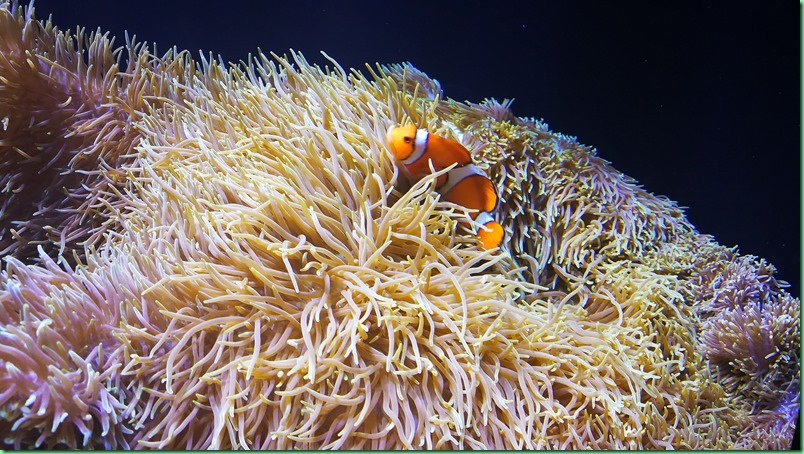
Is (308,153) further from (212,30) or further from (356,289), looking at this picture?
(212,30)

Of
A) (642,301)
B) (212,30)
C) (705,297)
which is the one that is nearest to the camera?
(642,301)

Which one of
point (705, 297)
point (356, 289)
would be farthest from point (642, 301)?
point (356, 289)

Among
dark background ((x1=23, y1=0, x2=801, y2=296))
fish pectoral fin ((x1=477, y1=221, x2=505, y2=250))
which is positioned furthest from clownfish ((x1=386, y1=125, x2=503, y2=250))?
dark background ((x1=23, y1=0, x2=801, y2=296))

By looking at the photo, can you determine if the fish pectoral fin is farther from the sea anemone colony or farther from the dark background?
the dark background

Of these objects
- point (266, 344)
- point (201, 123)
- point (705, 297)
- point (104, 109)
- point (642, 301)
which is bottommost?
point (266, 344)

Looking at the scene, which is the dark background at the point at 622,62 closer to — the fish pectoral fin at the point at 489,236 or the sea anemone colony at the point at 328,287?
the sea anemone colony at the point at 328,287

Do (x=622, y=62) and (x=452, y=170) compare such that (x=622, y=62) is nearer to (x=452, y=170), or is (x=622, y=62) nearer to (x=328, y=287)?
(x=452, y=170)

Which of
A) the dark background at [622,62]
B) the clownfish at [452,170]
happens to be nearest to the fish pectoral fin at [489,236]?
the clownfish at [452,170]
